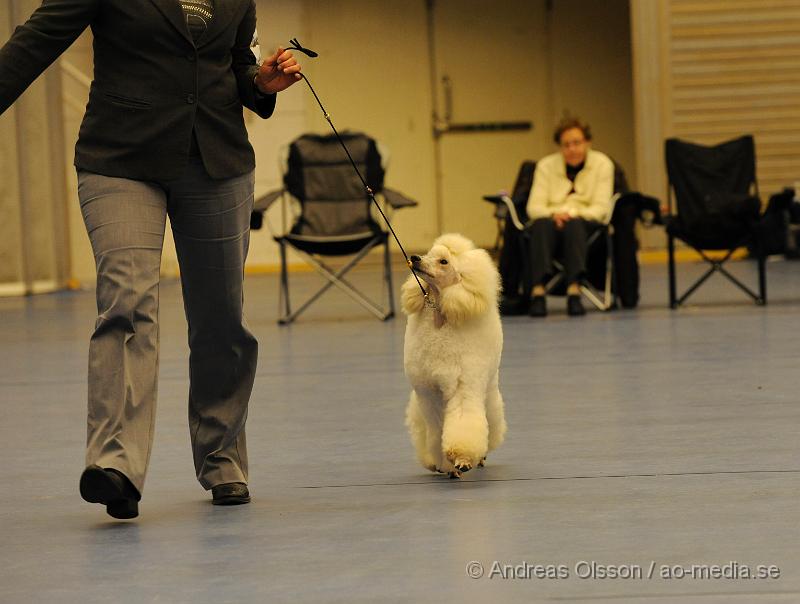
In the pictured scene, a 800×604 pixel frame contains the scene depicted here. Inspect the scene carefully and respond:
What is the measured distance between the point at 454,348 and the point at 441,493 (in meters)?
0.35

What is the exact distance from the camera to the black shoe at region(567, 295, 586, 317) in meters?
7.74

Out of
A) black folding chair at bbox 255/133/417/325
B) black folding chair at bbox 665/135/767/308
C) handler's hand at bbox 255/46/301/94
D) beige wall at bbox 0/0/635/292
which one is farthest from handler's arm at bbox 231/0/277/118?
beige wall at bbox 0/0/635/292

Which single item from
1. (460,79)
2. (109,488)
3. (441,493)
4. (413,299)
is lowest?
(441,493)

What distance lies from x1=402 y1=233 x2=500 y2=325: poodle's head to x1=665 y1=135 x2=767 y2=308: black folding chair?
14.6 ft

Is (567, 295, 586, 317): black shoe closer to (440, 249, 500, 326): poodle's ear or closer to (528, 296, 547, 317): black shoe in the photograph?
(528, 296, 547, 317): black shoe

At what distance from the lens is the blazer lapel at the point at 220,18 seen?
3.17m

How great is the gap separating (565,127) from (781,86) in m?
4.87

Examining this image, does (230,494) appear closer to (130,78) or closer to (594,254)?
(130,78)

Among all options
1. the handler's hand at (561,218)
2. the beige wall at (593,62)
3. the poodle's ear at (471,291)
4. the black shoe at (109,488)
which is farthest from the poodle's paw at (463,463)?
the beige wall at (593,62)

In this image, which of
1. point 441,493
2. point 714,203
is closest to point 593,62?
point 714,203

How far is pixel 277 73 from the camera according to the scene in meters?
3.18

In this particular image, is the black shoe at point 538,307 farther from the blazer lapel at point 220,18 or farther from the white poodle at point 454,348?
the blazer lapel at point 220,18

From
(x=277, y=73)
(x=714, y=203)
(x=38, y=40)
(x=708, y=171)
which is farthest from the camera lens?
(x=708, y=171)

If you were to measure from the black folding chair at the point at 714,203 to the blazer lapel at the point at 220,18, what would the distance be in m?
4.95
